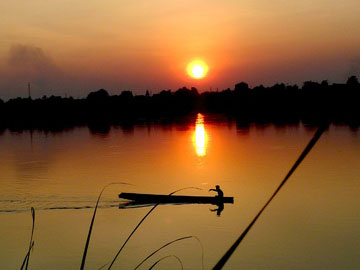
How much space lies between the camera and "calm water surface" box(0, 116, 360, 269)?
18312mm

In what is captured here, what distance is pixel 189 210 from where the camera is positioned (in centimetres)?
2562

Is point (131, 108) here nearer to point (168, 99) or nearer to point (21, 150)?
point (168, 99)

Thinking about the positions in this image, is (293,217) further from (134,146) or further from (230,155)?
(134,146)

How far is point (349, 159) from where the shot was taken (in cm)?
4591

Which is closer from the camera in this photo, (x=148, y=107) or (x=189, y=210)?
(x=189, y=210)

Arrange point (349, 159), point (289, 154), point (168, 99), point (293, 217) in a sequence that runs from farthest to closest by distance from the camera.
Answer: point (168, 99) < point (289, 154) < point (349, 159) < point (293, 217)

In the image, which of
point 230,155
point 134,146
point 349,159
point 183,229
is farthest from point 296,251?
point 134,146

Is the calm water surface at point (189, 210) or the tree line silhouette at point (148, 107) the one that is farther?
the tree line silhouette at point (148, 107)

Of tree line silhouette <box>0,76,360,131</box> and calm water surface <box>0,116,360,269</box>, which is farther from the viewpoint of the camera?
tree line silhouette <box>0,76,360,131</box>

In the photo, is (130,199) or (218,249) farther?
(130,199)

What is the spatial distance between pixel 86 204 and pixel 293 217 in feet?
42.4

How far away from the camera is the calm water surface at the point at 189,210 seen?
721 inches

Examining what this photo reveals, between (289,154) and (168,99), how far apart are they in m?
130

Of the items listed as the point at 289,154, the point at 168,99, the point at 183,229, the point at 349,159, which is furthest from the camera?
the point at 168,99
